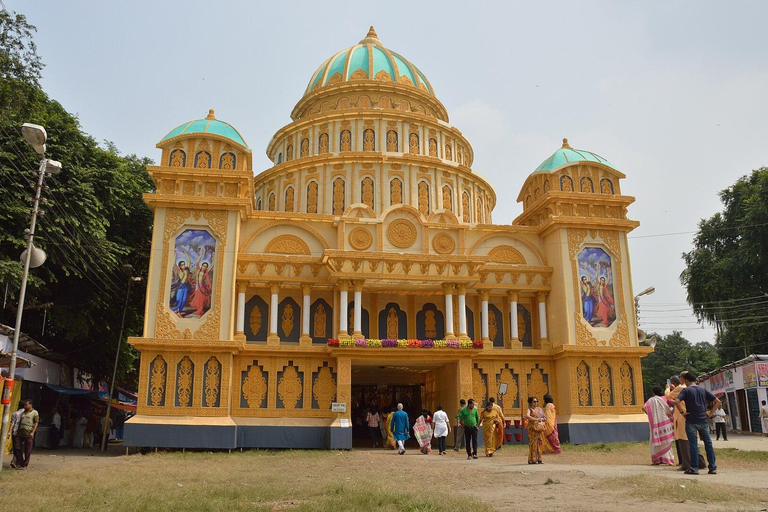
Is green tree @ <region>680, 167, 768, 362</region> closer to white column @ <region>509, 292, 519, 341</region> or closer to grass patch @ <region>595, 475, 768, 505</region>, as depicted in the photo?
white column @ <region>509, 292, 519, 341</region>

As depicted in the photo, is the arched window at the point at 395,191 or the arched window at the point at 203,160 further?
the arched window at the point at 395,191

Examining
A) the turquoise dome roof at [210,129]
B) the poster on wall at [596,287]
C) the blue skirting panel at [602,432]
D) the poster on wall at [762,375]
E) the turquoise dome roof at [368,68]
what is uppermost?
the turquoise dome roof at [368,68]

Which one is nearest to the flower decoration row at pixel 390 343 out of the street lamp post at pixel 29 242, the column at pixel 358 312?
the column at pixel 358 312

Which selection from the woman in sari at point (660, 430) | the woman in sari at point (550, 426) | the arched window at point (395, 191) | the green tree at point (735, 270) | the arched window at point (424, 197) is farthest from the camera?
the green tree at point (735, 270)

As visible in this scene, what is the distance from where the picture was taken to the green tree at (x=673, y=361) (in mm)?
68250

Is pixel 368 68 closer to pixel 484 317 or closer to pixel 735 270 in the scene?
pixel 484 317

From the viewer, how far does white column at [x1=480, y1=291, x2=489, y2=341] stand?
27.1 meters

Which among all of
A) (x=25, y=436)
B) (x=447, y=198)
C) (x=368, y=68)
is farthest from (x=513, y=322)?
(x=25, y=436)

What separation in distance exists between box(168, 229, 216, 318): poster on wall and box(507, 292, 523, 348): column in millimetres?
12148

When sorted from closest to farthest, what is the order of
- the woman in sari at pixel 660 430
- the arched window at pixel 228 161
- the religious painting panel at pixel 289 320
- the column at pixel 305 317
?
the woman in sari at pixel 660 430
the column at pixel 305 317
the arched window at pixel 228 161
the religious painting panel at pixel 289 320

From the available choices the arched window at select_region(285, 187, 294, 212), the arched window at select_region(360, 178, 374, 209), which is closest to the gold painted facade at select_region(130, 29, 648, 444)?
the arched window at select_region(360, 178, 374, 209)

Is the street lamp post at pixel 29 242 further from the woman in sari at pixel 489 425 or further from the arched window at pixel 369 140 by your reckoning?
the arched window at pixel 369 140

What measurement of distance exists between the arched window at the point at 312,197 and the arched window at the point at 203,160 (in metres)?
6.68

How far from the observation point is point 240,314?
25500mm
